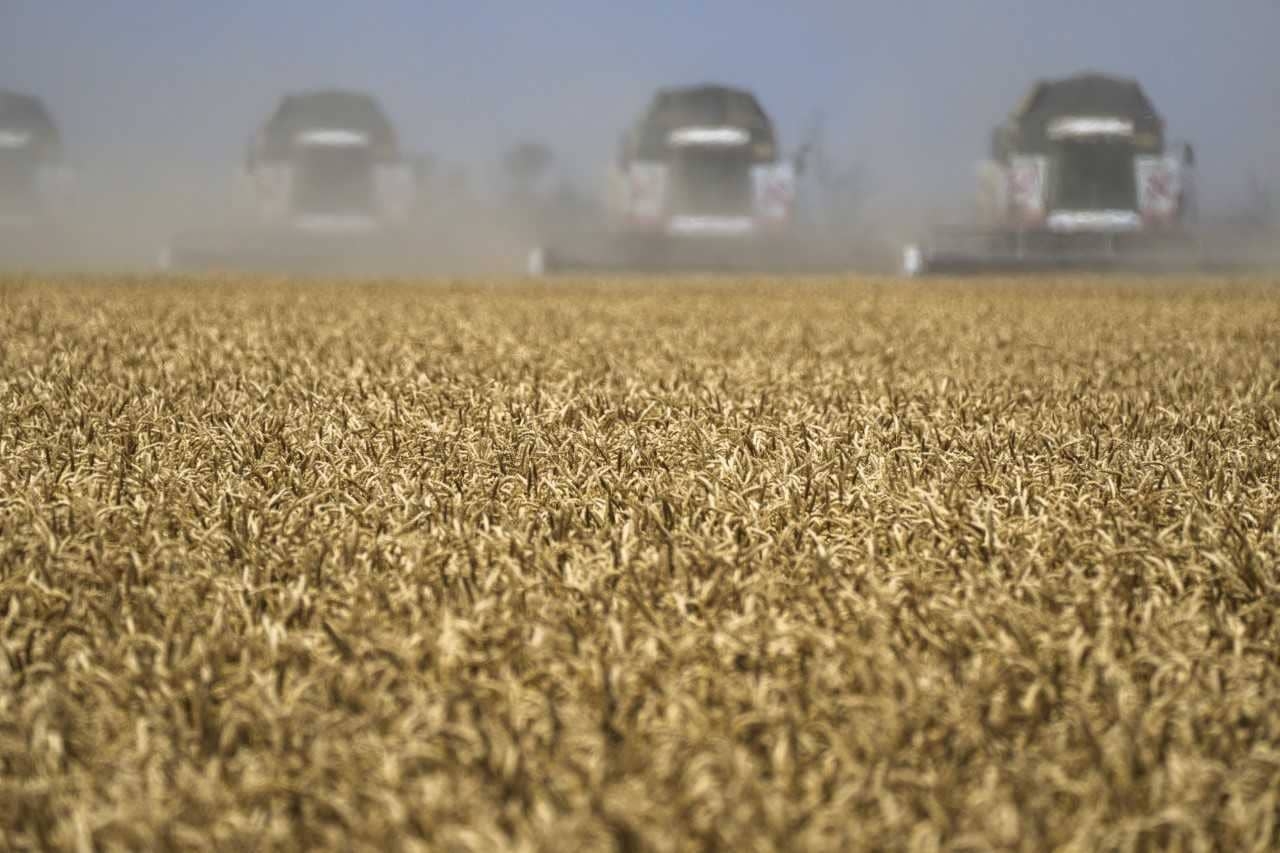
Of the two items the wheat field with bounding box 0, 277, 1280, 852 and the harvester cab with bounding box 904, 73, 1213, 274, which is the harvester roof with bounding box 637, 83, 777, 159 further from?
the wheat field with bounding box 0, 277, 1280, 852

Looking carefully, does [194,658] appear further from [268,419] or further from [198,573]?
[268,419]

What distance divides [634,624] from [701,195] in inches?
1252

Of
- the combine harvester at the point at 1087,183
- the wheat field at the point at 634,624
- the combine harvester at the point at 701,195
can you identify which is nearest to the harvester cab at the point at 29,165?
the combine harvester at the point at 701,195

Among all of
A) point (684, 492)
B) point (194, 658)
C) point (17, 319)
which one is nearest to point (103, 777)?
point (194, 658)

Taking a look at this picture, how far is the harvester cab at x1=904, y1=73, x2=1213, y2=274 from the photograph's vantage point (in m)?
33.1

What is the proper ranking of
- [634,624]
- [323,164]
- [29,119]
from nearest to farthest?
1. [634,624]
2. [323,164]
3. [29,119]

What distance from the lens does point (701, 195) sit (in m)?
34.6

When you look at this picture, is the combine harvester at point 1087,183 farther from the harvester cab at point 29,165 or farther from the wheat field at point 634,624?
the wheat field at point 634,624

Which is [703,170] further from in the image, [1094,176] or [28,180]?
[28,180]

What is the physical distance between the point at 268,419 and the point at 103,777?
152 inches

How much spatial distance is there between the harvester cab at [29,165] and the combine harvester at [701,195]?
14257 millimetres

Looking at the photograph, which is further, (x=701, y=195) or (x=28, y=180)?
(x=28, y=180)

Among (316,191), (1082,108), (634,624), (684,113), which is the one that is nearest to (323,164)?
(316,191)

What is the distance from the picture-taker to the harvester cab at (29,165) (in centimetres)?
4062
